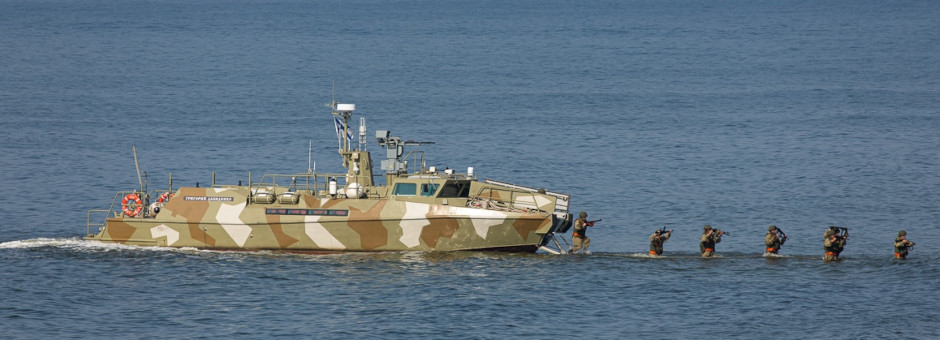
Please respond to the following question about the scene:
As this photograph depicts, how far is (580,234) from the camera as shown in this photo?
A: 42562 mm

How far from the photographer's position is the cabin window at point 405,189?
42.2 m

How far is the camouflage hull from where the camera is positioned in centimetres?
4106

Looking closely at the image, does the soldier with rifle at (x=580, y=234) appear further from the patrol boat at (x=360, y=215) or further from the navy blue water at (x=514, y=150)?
the navy blue water at (x=514, y=150)

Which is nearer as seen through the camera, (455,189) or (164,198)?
(455,189)

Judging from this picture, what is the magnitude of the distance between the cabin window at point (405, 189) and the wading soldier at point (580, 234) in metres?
5.67

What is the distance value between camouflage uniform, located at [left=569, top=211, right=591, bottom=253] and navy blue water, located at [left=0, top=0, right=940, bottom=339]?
1211mm

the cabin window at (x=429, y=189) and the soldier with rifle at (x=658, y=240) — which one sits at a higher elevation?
the cabin window at (x=429, y=189)

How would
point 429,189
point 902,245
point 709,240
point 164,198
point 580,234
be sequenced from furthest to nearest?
point 164,198
point 580,234
point 709,240
point 429,189
point 902,245

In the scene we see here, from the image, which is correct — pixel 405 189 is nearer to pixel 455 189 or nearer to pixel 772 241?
pixel 455 189

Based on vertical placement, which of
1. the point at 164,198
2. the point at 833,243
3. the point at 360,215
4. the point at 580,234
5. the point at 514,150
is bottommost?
the point at 580,234

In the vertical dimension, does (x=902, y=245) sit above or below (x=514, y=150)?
below

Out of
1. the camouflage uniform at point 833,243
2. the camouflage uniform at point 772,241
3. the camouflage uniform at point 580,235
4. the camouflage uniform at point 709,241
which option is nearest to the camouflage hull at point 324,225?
the camouflage uniform at point 580,235

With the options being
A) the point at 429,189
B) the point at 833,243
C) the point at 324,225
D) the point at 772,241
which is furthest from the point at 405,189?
the point at 833,243

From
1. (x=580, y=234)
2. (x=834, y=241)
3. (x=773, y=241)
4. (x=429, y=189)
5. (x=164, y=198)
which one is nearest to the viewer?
(x=834, y=241)
